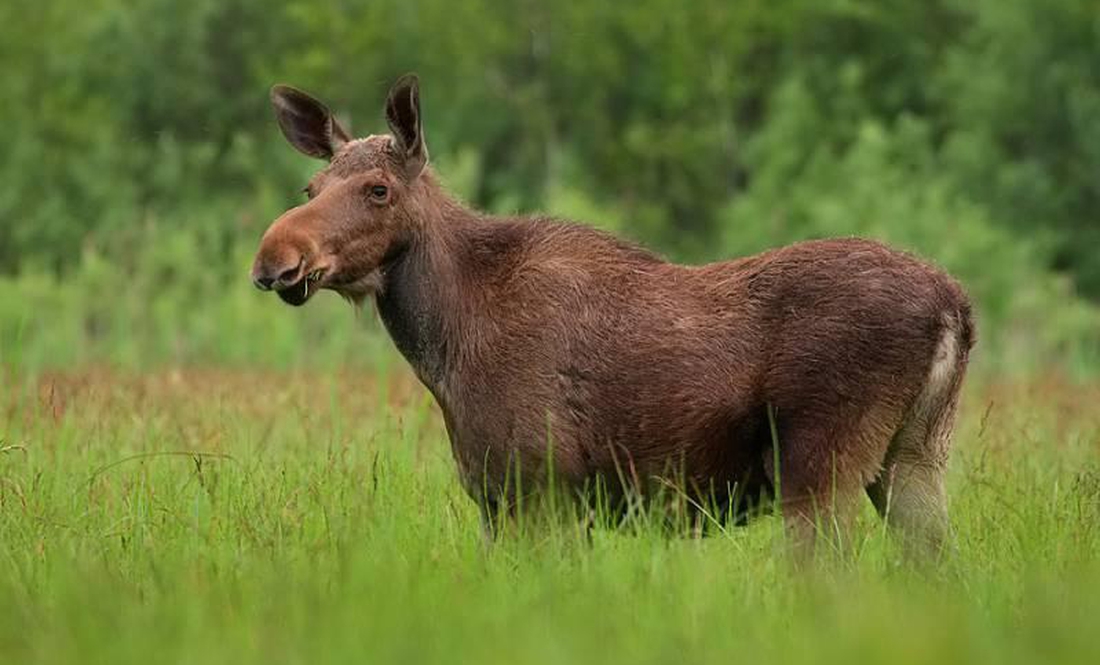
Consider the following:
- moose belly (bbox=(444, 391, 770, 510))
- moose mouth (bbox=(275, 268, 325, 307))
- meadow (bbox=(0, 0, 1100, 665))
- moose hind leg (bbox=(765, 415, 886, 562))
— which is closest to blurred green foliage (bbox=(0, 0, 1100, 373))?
meadow (bbox=(0, 0, 1100, 665))

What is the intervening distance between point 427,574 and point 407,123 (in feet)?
7.12

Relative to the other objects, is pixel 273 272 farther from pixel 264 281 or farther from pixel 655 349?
pixel 655 349

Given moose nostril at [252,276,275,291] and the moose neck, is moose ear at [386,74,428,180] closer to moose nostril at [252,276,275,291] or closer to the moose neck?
the moose neck

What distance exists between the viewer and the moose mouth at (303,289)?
6.23 meters

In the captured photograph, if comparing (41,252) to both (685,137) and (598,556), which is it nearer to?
(685,137)

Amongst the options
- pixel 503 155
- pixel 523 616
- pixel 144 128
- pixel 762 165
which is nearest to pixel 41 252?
pixel 144 128

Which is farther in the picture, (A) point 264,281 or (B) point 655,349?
(B) point 655,349

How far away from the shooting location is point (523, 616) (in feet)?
15.4

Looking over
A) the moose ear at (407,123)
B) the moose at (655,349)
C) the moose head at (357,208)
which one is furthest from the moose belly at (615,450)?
the moose ear at (407,123)

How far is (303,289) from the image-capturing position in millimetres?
6258

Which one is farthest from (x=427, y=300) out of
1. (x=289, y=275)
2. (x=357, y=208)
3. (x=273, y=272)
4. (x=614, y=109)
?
(x=614, y=109)

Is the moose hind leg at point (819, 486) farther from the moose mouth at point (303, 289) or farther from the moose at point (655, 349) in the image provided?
the moose mouth at point (303, 289)

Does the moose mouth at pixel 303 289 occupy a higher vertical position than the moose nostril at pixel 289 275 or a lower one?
lower

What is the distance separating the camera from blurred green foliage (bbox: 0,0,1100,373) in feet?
123
